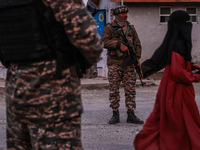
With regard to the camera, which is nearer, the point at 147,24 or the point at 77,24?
the point at 77,24

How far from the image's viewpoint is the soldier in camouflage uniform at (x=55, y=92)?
7.13 ft

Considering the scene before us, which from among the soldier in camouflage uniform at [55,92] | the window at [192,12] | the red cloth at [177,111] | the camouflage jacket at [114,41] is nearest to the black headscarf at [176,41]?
the red cloth at [177,111]

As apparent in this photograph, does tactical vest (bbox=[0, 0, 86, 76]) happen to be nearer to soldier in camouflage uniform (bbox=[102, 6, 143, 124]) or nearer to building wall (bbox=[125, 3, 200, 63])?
soldier in camouflage uniform (bbox=[102, 6, 143, 124])

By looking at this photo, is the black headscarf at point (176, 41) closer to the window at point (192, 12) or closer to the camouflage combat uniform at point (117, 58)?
the camouflage combat uniform at point (117, 58)

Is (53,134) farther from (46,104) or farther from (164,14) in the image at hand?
(164,14)

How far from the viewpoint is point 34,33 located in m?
2.20

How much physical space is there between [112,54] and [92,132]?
4.30ft

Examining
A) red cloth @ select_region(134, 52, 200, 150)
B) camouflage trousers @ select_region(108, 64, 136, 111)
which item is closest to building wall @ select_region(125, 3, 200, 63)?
camouflage trousers @ select_region(108, 64, 136, 111)

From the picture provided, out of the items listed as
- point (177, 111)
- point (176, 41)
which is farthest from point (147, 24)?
point (177, 111)

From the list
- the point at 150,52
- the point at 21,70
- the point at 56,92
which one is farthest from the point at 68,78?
the point at 150,52

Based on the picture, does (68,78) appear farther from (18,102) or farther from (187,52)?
(187,52)

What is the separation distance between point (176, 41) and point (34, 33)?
2.30 m

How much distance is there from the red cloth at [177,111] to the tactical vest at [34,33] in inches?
79.0

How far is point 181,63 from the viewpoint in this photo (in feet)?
13.2
